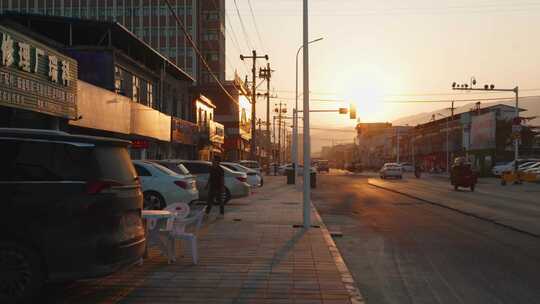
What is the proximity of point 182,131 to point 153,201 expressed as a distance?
961 inches

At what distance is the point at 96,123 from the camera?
23.0 metres

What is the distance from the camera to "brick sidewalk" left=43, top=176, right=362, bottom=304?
706 cm

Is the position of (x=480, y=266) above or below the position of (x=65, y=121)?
below

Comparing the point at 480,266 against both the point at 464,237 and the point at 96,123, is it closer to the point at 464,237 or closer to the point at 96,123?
the point at 464,237

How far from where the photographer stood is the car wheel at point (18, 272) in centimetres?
630

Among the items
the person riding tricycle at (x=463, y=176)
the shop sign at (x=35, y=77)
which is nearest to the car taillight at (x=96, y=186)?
the shop sign at (x=35, y=77)

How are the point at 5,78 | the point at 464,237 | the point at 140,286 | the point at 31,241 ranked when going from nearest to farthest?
the point at 31,241 → the point at 140,286 → the point at 464,237 → the point at 5,78

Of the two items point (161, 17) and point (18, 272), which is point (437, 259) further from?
point (161, 17)

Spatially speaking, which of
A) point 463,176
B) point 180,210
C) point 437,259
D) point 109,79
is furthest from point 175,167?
point 463,176

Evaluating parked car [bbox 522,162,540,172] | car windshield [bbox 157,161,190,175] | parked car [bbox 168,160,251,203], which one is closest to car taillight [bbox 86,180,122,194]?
car windshield [bbox 157,161,190,175]

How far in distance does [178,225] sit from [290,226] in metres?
5.64

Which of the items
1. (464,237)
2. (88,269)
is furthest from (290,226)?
(88,269)

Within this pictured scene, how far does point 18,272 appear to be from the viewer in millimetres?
6328

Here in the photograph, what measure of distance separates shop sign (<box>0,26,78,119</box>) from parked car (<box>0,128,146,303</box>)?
32.4 ft
